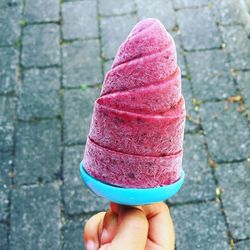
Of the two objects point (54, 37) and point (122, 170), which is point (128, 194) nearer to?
point (122, 170)

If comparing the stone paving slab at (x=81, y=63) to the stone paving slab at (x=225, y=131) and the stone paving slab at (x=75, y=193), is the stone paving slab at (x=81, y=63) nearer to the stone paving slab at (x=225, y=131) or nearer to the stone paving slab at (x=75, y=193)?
the stone paving slab at (x=75, y=193)

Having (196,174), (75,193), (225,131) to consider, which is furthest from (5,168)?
(225,131)

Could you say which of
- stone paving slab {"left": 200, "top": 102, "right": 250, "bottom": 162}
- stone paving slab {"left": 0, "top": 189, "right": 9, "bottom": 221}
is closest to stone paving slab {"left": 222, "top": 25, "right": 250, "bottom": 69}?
stone paving slab {"left": 200, "top": 102, "right": 250, "bottom": 162}

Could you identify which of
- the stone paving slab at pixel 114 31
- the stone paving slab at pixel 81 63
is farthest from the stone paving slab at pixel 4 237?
the stone paving slab at pixel 114 31

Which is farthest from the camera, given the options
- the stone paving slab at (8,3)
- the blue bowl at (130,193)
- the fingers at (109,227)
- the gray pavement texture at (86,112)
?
the stone paving slab at (8,3)

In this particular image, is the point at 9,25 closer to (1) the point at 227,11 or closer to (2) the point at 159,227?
(1) the point at 227,11

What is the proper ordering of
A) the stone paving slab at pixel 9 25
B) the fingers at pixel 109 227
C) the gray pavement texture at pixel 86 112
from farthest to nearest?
the stone paving slab at pixel 9 25, the gray pavement texture at pixel 86 112, the fingers at pixel 109 227

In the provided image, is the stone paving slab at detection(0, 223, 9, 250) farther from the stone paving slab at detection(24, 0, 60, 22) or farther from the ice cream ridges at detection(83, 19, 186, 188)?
the stone paving slab at detection(24, 0, 60, 22)
